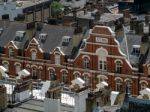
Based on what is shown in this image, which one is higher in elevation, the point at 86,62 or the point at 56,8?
the point at 56,8

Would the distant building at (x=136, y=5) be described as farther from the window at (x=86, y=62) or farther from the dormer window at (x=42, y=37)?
the window at (x=86, y=62)

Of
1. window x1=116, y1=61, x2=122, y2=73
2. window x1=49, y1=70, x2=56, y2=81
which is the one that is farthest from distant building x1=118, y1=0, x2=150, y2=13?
window x1=116, y1=61, x2=122, y2=73

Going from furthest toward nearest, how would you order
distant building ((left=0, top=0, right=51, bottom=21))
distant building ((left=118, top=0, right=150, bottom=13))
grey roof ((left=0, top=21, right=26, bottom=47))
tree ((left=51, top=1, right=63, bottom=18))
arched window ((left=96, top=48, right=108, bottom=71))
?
tree ((left=51, top=1, right=63, bottom=18)) → distant building ((left=118, top=0, right=150, bottom=13)) → distant building ((left=0, top=0, right=51, bottom=21)) → grey roof ((left=0, top=21, right=26, bottom=47)) → arched window ((left=96, top=48, right=108, bottom=71))

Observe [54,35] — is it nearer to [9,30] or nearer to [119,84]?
[9,30]

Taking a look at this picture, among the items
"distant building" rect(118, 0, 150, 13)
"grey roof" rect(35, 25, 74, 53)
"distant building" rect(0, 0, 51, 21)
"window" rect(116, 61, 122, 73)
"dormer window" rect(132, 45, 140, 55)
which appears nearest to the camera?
"dormer window" rect(132, 45, 140, 55)

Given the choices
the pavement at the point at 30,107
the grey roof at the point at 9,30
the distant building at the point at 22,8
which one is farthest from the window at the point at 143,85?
the distant building at the point at 22,8

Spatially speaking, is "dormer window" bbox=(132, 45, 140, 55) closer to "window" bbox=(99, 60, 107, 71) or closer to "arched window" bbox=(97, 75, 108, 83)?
"window" bbox=(99, 60, 107, 71)

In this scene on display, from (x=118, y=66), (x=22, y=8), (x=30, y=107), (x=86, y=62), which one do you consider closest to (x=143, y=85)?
(x=118, y=66)

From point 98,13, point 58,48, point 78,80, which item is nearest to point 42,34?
point 58,48
